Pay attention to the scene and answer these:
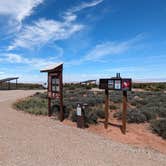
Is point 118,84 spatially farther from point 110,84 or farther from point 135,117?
point 135,117

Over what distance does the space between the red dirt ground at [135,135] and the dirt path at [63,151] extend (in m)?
1.00

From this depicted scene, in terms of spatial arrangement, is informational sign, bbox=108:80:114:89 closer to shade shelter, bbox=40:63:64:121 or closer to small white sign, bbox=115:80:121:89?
small white sign, bbox=115:80:121:89

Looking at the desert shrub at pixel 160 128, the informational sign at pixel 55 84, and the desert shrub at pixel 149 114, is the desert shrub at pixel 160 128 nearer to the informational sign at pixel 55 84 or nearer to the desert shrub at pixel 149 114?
the desert shrub at pixel 149 114

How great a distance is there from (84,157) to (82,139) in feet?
6.60

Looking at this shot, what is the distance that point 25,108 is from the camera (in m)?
15.9

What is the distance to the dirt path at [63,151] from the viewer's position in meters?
6.24

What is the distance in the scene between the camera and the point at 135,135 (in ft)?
33.2

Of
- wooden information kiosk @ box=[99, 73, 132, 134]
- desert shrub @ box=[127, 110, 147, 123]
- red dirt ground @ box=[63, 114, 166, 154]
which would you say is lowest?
red dirt ground @ box=[63, 114, 166, 154]

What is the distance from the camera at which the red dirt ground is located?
910cm

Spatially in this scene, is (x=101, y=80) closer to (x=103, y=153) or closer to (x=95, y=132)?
(x=95, y=132)

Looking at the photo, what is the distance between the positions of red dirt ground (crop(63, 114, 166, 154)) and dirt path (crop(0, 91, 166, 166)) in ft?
3.29

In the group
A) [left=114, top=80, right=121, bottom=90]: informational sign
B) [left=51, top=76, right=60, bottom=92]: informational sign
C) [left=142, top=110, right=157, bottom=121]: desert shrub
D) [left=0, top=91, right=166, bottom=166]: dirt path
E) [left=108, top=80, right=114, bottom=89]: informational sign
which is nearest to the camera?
[left=0, top=91, right=166, bottom=166]: dirt path

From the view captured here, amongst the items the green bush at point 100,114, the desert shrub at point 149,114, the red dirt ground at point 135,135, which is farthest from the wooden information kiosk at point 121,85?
the desert shrub at point 149,114

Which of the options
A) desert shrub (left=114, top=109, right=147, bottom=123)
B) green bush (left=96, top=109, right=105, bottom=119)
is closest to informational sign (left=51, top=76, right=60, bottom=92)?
green bush (left=96, top=109, right=105, bottom=119)
